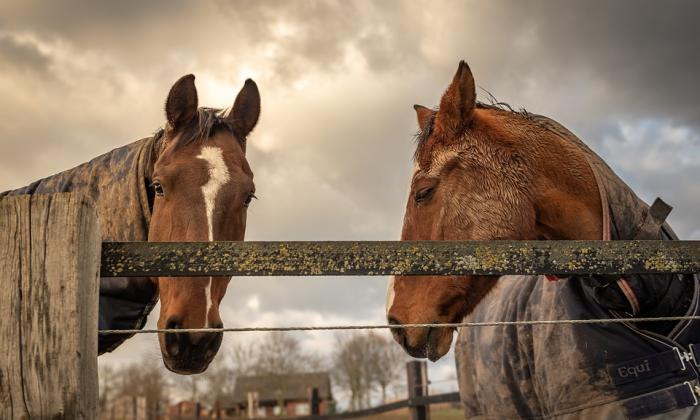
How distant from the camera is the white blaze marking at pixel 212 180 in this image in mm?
3408

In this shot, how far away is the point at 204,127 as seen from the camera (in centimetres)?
412

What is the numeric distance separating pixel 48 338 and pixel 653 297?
2901mm

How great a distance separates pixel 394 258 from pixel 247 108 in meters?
3.06

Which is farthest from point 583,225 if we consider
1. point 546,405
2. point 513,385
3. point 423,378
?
point 423,378

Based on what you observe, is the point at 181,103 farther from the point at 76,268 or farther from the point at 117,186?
the point at 76,268

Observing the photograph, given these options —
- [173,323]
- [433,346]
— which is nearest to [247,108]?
[173,323]

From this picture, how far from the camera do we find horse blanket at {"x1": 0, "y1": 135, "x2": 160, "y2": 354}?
3.77m

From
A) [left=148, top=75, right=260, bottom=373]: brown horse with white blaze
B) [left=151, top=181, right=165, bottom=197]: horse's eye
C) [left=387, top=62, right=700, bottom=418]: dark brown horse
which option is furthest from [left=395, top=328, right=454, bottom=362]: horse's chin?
[left=151, top=181, right=165, bottom=197]: horse's eye

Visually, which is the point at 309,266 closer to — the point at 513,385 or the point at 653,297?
the point at 653,297

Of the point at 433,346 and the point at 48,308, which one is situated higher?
the point at 48,308

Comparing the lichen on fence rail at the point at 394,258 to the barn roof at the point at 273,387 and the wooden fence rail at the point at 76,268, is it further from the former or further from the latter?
the barn roof at the point at 273,387

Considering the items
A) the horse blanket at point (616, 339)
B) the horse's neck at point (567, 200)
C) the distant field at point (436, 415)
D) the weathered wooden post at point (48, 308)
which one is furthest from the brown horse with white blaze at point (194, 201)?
the distant field at point (436, 415)

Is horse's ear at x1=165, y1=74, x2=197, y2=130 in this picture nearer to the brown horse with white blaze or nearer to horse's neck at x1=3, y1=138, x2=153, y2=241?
the brown horse with white blaze

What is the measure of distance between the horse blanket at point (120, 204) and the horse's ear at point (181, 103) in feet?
0.66
